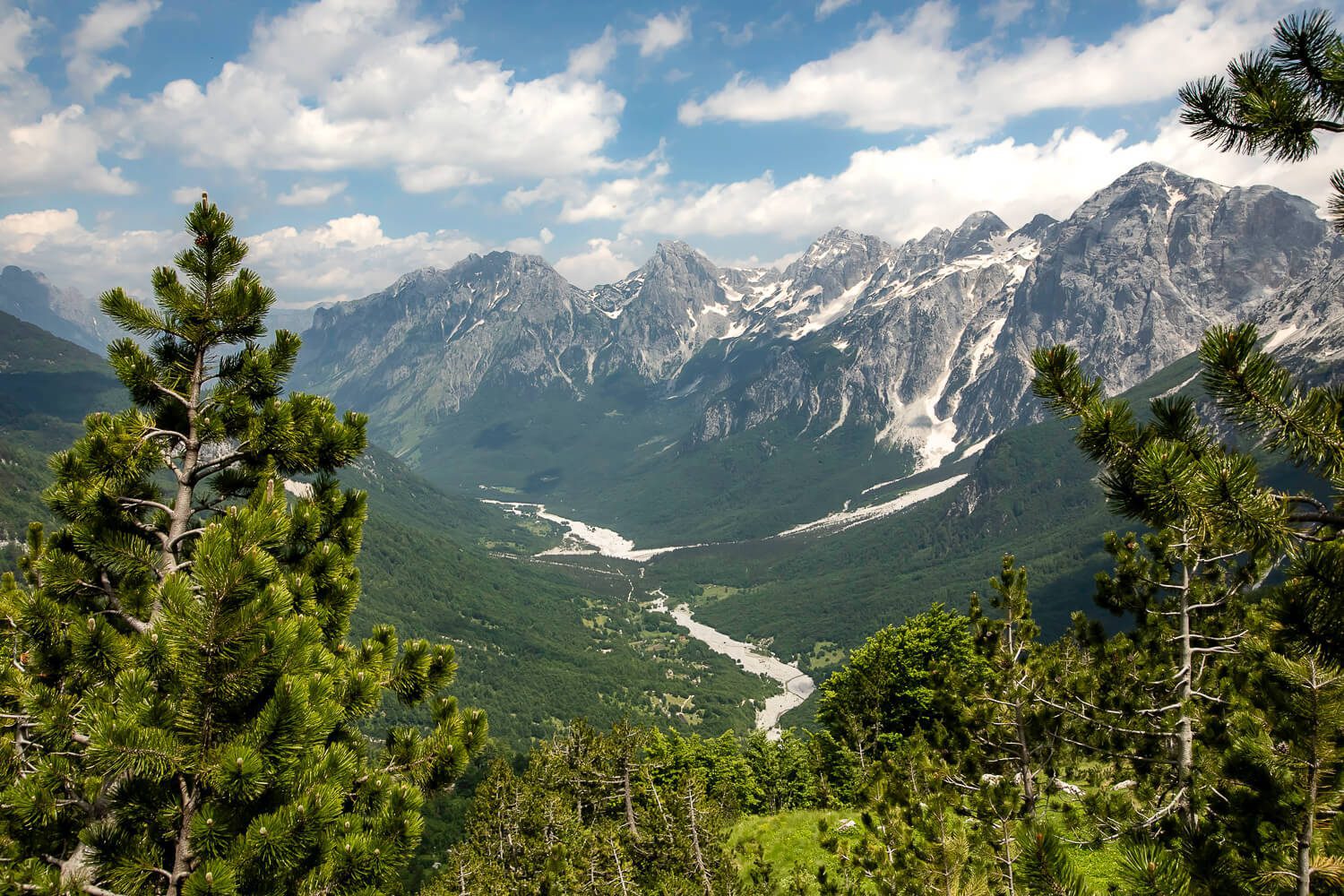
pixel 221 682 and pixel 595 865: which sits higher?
pixel 221 682

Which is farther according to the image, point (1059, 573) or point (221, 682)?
point (1059, 573)

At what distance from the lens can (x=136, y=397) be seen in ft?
30.6

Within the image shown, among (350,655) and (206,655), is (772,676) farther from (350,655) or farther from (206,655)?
(206,655)

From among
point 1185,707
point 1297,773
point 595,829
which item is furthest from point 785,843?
point 1297,773

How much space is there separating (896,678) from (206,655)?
3961 cm

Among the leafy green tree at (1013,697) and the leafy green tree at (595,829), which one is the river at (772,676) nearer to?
the leafy green tree at (595,829)

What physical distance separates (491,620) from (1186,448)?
205268 mm

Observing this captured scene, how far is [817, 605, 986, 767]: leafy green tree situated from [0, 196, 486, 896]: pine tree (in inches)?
1300

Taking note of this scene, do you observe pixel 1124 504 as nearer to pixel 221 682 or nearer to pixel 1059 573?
pixel 221 682

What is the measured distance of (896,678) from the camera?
131 feet

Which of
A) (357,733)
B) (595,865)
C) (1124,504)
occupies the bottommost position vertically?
(595,865)

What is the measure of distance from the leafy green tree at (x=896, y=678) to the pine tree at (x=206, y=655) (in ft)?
108

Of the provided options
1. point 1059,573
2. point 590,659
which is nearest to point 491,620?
point 590,659

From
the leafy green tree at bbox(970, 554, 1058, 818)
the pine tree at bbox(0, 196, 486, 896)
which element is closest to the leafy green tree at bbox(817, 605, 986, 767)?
the leafy green tree at bbox(970, 554, 1058, 818)
